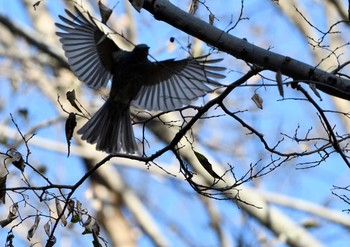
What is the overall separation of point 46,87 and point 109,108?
531cm

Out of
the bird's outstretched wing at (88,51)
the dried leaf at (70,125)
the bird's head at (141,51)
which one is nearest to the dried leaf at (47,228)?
the dried leaf at (70,125)

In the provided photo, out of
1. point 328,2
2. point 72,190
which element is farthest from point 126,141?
point 328,2

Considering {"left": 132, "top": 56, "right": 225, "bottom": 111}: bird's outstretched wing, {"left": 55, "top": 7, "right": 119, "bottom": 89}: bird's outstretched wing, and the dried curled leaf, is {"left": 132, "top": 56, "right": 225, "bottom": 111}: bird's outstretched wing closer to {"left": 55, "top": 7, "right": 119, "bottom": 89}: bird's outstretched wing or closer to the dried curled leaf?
{"left": 55, "top": 7, "right": 119, "bottom": 89}: bird's outstretched wing

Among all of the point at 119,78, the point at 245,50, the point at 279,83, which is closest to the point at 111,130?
the point at 119,78

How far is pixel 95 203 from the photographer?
33.7 ft

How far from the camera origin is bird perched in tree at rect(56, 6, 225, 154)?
14.5 ft

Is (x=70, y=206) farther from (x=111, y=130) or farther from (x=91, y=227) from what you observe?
(x=111, y=130)

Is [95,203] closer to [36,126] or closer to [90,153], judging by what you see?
[90,153]

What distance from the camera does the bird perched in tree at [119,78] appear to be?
14.5 ft

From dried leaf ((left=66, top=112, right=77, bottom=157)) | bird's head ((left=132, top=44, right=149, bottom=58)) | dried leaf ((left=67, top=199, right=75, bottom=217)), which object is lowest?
dried leaf ((left=67, top=199, right=75, bottom=217))

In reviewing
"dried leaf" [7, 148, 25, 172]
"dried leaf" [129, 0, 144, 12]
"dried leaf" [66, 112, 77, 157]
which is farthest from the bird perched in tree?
"dried leaf" [129, 0, 144, 12]

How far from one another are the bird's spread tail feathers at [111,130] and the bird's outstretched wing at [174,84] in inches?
5.1

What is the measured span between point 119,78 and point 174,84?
0.36 meters

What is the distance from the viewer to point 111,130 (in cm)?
454
